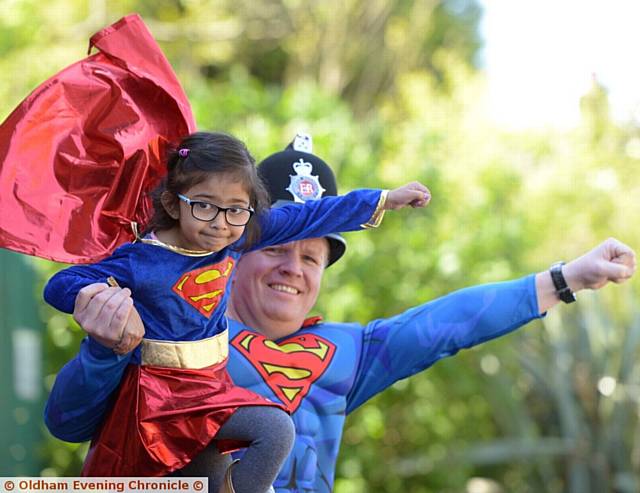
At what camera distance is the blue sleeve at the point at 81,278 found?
198 cm

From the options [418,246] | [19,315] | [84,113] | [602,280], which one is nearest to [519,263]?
[418,246]

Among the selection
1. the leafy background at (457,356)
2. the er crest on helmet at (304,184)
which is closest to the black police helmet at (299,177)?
the er crest on helmet at (304,184)

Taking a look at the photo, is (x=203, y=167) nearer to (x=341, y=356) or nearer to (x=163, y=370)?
(x=163, y=370)

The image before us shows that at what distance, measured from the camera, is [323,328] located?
2949 millimetres

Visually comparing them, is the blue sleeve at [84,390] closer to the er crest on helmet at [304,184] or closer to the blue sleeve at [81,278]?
the blue sleeve at [81,278]

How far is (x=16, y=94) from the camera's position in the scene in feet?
23.0

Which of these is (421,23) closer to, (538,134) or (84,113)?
(538,134)

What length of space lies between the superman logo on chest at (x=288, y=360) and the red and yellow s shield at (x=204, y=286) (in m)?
0.54

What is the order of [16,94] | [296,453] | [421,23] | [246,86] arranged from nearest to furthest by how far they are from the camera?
[296,453]
[16,94]
[246,86]
[421,23]

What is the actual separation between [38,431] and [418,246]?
2.72m

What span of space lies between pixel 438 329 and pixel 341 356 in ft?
0.94

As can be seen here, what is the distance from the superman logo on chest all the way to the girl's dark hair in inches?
23.2

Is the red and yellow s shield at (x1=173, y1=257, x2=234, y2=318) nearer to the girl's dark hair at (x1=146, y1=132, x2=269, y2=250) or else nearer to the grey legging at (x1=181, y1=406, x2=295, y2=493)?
the girl's dark hair at (x1=146, y1=132, x2=269, y2=250)

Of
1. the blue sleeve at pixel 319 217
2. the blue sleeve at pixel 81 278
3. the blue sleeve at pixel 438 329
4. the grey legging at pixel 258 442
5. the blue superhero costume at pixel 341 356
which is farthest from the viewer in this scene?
the blue sleeve at pixel 438 329
